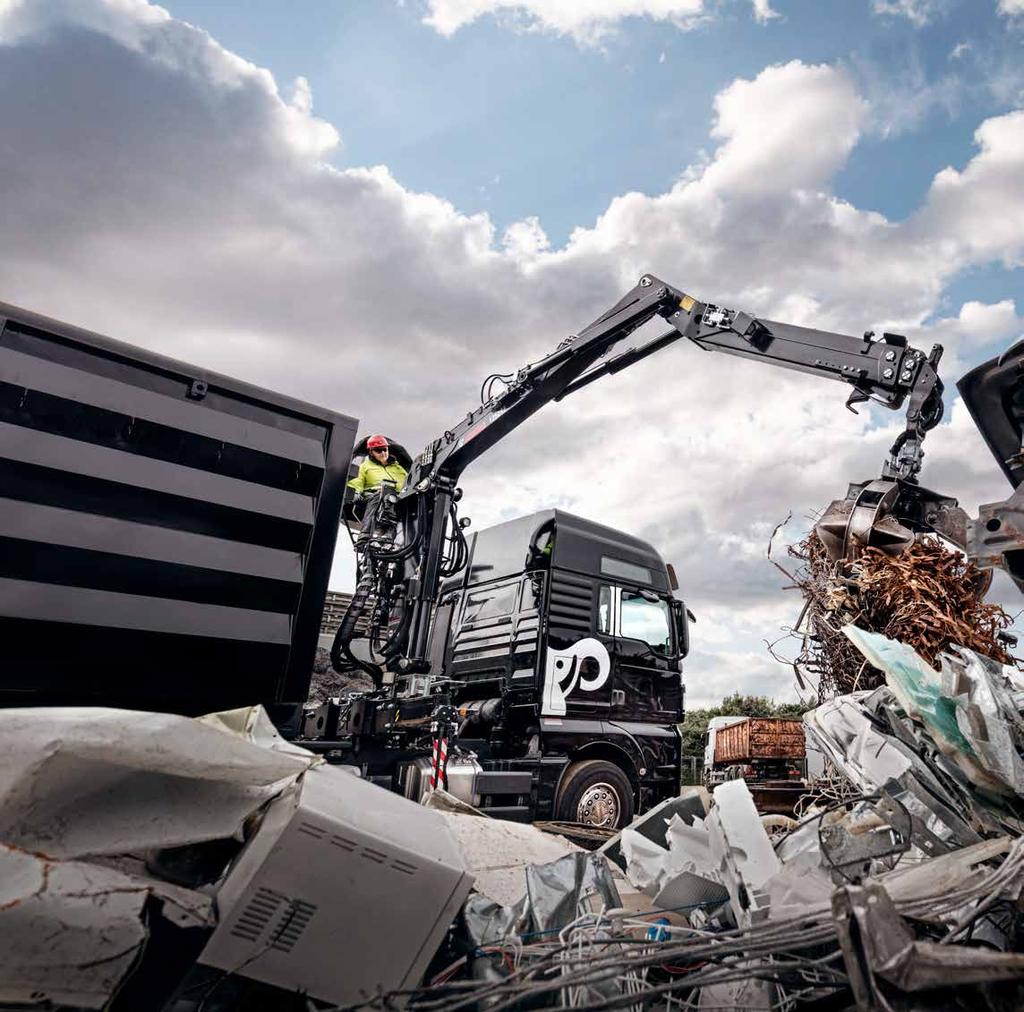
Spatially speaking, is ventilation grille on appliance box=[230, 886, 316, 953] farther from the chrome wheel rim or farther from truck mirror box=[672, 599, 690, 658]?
truck mirror box=[672, 599, 690, 658]

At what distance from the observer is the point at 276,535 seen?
4270mm

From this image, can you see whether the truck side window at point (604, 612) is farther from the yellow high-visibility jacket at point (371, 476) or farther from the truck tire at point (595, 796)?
the yellow high-visibility jacket at point (371, 476)

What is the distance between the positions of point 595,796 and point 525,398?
410 centimetres

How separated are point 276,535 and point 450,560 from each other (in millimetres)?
2904

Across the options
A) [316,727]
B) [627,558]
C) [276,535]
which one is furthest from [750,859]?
[627,558]

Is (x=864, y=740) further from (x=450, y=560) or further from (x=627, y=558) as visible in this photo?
(x=627, y=558)

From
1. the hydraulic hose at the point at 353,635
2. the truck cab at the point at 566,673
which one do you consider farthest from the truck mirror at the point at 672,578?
the hydraulic hose at the point at 353,635

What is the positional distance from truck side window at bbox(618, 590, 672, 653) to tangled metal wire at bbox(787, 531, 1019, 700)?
16.0 feet

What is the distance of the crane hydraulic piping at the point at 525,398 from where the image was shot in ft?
17.1

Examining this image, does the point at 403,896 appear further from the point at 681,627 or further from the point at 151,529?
the point at 681,627

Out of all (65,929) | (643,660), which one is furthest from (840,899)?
(643,660)

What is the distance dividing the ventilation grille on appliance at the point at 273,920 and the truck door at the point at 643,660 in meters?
6.07

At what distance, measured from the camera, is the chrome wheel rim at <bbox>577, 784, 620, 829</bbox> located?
7223 millimetres

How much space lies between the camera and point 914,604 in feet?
9.94
